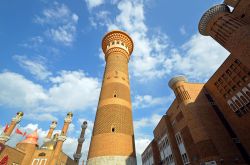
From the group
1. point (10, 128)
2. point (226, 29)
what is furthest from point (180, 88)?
point (10, 128)

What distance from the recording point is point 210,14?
20.5 meters

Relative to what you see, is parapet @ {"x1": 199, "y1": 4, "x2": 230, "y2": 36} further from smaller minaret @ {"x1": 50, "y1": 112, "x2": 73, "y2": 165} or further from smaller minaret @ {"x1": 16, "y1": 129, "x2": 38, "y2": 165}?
smaller minaret @ {"x1": 16, "y1": 129, "x2": 38, "y2": 165}

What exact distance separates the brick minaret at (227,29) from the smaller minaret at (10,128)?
126ft

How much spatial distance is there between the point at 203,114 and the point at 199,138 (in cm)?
323

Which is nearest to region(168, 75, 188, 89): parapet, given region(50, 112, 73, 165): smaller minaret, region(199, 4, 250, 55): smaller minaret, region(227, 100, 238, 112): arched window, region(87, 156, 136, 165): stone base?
region(199, 4, 250, 55): smaller minaret

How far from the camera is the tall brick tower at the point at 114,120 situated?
56.3 feet

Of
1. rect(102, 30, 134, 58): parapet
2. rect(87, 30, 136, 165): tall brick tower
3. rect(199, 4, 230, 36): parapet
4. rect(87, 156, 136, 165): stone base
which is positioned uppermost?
rect(102, 30, 134, 58): parapet

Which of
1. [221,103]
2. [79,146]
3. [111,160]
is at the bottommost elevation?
[111,160]

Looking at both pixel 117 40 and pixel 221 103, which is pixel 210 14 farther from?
pixel 117 40

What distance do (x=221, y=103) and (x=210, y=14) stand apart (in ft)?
37.0

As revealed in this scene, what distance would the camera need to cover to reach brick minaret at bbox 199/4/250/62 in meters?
15.4

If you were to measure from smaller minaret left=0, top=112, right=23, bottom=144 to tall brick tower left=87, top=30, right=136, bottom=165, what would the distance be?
73.8 ft

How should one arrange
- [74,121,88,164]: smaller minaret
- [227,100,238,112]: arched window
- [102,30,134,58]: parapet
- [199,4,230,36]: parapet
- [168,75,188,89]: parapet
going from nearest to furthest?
1. [227,100,238,112]: arched window
2. [199,4,230,36]: parapet
3. [168,75,188,89]: parapet
4. [102,30,134,58]: parapet
5. [74,121,88,164]: smaller minaret

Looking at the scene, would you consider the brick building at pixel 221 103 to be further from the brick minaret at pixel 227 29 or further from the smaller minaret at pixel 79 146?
the smaller minaret at pixel 79 146
